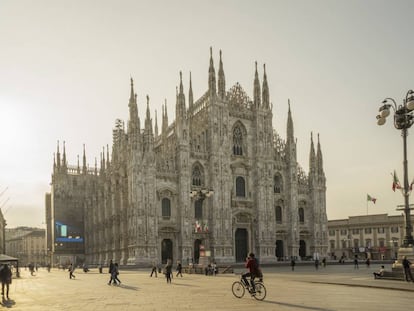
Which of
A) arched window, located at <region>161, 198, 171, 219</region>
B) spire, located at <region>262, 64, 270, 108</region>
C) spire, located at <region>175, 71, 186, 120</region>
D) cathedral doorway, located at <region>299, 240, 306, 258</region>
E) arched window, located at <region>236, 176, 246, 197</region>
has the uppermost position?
spire, located at <region>262, 64, 270, 108</region>

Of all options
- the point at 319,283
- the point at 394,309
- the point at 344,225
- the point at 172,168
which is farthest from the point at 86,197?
the point at 394,309

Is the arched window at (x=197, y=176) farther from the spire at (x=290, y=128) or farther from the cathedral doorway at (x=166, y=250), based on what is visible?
the spire at (x=290, y=128)

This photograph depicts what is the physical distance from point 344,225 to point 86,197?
164 ft

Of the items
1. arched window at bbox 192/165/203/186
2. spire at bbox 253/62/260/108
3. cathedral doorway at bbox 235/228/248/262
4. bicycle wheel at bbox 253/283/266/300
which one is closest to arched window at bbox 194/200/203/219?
arched window at bbox 192/165/203/186

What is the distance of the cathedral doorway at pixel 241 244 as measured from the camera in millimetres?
67037

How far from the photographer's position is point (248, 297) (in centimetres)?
1989

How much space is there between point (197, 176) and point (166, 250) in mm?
10143

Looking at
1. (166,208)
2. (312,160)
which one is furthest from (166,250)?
(312,160)

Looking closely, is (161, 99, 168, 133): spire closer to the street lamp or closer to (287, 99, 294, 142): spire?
(287, 99, 294, 142): spire

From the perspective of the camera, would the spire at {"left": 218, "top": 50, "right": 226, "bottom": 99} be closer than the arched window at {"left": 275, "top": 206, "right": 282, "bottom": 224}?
Yes

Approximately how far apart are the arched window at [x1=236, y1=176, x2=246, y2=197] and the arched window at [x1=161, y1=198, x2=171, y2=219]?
1036 centimetres

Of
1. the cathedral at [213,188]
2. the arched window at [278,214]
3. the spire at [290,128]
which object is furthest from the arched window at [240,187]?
the spire at [290,128]

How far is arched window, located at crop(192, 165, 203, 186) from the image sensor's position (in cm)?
6463

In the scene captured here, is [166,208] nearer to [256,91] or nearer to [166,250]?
[166,250]
